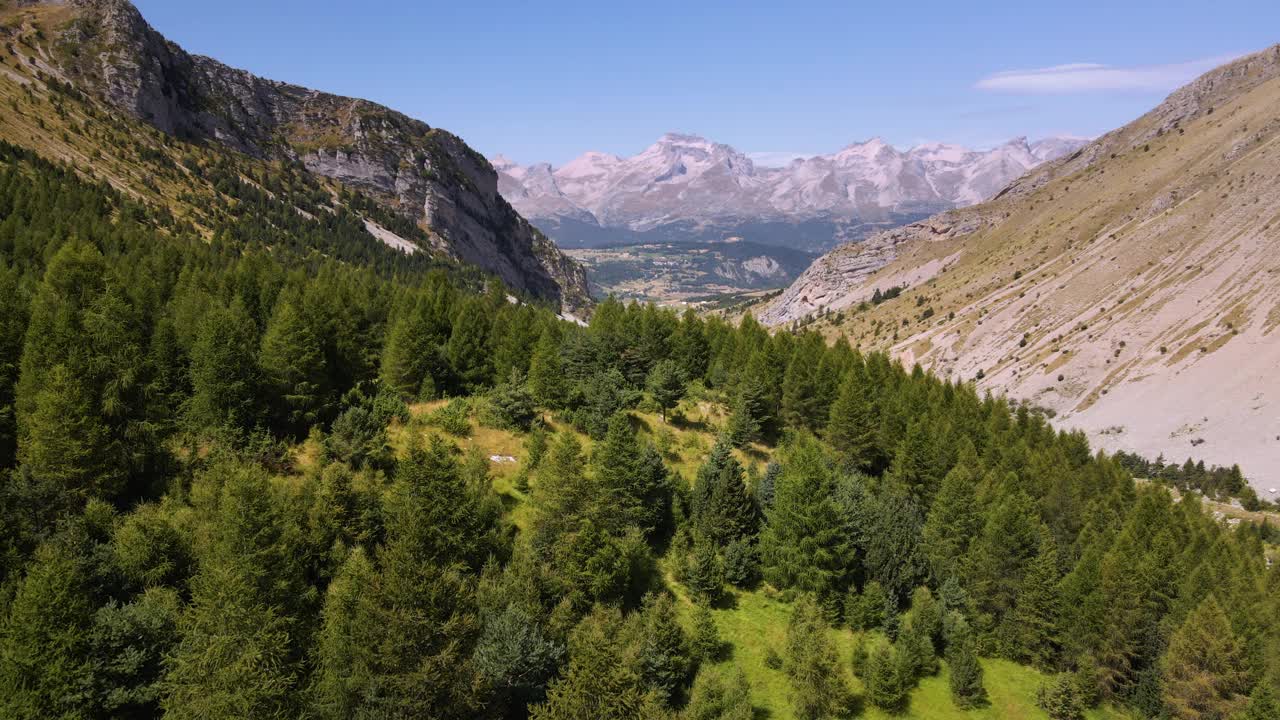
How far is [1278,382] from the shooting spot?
14338cm

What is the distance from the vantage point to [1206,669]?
46.0 metres

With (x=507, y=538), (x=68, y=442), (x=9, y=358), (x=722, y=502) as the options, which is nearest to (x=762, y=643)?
(x=722, y=502)

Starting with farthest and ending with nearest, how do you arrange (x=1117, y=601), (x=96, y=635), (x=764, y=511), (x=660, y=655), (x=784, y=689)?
(x=764, y=511) → (x=1117, y=601) → (x=784, y=689) → (x=660, y=655) → (x=96, y=635)

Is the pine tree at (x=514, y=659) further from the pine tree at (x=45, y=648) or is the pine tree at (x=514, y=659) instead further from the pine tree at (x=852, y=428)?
the pine tree at (x=852, y=428)

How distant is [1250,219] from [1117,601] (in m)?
206

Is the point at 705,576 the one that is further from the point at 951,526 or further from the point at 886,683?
the point at 951,526

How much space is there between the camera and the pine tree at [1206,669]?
44938mm

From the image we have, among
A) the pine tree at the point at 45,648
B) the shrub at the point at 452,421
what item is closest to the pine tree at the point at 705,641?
the shrub at the point at 452,421

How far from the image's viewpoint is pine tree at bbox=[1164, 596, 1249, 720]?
44938 mm

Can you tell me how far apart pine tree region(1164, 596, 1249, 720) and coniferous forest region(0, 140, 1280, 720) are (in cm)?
17

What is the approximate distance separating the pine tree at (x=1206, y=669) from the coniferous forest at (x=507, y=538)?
0.17m

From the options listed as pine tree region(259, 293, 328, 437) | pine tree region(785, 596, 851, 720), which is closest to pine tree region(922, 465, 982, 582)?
pine tree region(785, 596, 851, 720)

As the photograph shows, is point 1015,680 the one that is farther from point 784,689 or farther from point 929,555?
point 784,689

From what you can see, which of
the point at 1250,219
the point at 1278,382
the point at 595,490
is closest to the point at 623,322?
the point at 595,490
